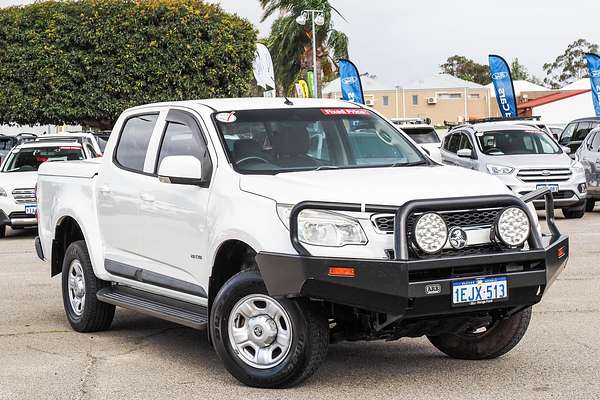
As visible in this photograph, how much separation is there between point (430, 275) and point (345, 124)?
2092mm

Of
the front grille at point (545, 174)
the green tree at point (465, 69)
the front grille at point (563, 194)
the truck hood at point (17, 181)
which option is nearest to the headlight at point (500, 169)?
the front grille at point (545, 174)

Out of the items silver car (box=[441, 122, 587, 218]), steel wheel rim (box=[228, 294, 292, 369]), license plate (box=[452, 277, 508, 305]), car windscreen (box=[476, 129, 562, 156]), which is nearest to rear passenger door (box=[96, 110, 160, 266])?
steel wheel rim (box=[228, 294, 292, 369])

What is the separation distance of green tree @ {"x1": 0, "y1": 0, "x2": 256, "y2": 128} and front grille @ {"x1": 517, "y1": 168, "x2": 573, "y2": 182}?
2293 centimetres

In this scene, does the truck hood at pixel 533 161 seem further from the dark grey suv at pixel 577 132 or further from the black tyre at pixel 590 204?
the dark grey suv at pixel 577 132

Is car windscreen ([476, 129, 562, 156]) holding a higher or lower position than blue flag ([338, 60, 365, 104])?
lower

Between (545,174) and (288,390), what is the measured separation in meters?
13.5

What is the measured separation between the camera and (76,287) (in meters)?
8.94

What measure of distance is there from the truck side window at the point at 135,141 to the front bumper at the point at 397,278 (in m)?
2.30

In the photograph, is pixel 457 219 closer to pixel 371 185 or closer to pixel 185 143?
pixel 371 185

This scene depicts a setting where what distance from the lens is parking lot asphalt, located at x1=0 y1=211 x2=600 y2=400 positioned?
21.3 feet

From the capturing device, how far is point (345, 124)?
7855 mm

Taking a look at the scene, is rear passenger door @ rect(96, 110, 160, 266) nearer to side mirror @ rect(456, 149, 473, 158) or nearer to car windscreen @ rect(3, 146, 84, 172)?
car windscreen @ rect(3, 146, 84, 172)

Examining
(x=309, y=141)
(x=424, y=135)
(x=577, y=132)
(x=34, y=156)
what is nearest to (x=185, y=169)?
(x=309, y=141)

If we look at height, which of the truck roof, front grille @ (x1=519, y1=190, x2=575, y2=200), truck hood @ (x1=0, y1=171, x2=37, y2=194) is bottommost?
front grille @ (x1=519, y1=190, x2=575, y2=200)
